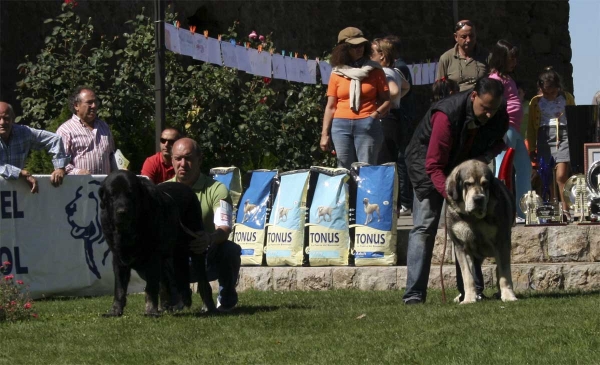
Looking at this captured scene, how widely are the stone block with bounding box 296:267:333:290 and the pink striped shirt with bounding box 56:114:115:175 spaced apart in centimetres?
192

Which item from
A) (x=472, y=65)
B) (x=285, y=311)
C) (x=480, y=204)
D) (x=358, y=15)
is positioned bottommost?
(x=285, y=311)

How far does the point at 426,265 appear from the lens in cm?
888

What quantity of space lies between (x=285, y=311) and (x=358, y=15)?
46.9 feet

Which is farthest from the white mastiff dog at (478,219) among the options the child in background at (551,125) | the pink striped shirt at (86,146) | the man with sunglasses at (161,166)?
the child in background at (551,125)

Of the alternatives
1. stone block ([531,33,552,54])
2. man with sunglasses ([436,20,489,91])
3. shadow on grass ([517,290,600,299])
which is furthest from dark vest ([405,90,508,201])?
stone block ([531,33,552,54])

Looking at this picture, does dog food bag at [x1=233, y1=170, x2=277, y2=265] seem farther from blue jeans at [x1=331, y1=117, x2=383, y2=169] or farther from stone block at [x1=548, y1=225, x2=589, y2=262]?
stone block at [x1=548, y1=225, x2=589, y2=262]

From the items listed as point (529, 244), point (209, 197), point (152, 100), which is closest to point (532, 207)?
point (529, 244)

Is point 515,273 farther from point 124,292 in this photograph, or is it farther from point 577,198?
point 124,292

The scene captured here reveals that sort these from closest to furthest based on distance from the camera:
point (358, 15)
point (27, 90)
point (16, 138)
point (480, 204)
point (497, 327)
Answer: point (497, 327) < point (480, 204) < point (16, 138) < point (27, 90) < point (358, 15)

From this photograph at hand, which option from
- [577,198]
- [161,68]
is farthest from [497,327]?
[161,68]

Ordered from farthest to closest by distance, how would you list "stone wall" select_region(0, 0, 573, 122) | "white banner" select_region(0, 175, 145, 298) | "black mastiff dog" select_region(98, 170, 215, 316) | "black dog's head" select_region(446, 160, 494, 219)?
"stone wall" select_region(0, 0, 573, 122) < "white banner" select_region(0, 175, 145, 298) < "black dog's head" select_region(446, 160, 494, 219) < "black mastiff dog" select_region(98, 170, 215, 316)

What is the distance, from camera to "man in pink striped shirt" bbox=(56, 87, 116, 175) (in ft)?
36.4

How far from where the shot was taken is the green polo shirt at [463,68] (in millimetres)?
12227

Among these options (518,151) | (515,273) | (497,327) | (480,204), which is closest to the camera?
(497,327)
